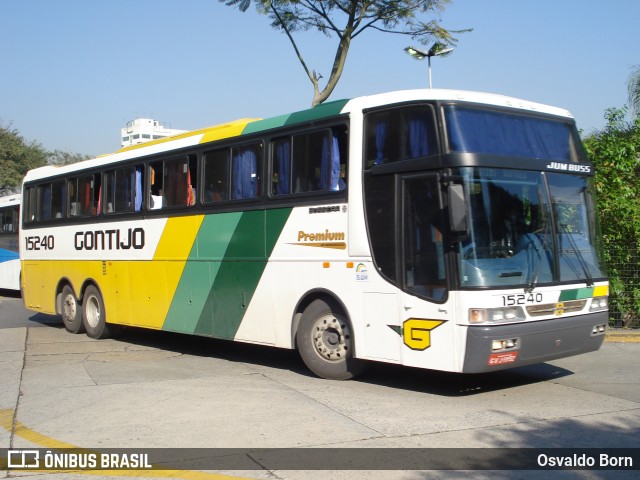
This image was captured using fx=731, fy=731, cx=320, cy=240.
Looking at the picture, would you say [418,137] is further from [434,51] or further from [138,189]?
[434,51]

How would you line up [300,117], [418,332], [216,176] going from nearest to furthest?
[418,332]
[300,117]
[216,176]

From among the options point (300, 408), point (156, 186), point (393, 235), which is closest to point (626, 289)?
point (393, 235)

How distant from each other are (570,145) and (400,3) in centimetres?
953

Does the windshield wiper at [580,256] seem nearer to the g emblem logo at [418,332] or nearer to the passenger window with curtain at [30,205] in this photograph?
the g emblem logo at [418,332]

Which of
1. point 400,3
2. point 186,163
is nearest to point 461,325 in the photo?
point 186,163

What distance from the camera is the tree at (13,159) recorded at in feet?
152

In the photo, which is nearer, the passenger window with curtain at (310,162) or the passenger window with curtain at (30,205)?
the passenger window with curtain at (310,162)

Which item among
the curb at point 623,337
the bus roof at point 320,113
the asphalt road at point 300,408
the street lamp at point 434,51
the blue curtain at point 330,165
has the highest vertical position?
the street lamp at point 434,51

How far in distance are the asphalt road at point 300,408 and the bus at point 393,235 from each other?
0.53 metres

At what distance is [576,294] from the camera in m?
8.49

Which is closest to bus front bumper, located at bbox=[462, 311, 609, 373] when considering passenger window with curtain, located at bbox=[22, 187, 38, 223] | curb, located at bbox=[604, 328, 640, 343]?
curb, located at bbox=[604, 328, 640, 343]

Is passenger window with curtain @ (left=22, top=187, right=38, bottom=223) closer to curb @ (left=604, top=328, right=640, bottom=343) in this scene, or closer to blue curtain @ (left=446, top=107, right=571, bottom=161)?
blue curtain @ (left=446, top=107, right=571, bottom=161)

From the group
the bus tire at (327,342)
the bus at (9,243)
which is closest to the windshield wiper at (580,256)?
the bus tire at (327,342)

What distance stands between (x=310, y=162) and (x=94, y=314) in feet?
23.6
